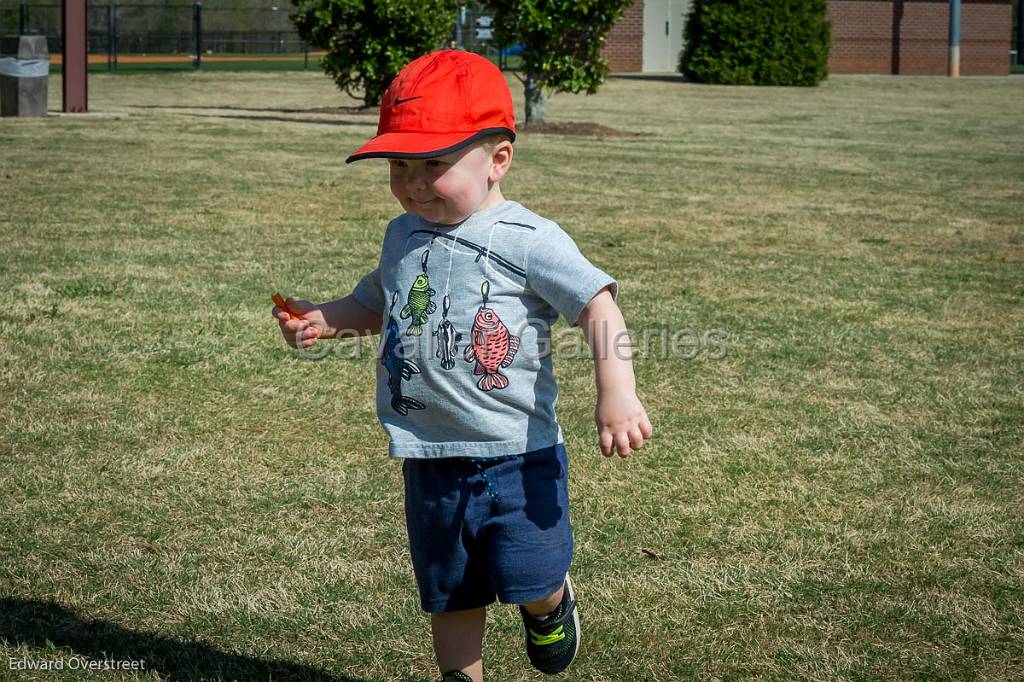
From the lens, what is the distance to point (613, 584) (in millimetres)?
3475

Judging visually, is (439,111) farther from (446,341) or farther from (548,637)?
(548,637)

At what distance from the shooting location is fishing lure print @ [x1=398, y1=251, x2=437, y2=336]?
2570 millimetres

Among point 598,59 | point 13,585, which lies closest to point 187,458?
point 13,585

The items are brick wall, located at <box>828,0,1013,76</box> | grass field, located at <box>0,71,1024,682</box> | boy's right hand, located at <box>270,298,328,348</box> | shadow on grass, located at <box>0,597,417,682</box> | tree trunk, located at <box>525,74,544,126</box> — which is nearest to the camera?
boy's right hand, located at <box>270,298,328,348</box>

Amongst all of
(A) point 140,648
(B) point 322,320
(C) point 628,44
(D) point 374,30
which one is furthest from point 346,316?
(C) point 628,44

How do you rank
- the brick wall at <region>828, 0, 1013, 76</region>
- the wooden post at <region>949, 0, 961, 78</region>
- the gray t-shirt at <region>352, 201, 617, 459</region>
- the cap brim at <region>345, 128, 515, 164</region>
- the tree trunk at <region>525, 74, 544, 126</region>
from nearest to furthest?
1. the cap brim at <region>345, 128, 515, 164</region>
2. the gray t-shirt at <region>352, 201, 617, 459</region>
3. the tree trunk at <region>525, 74, 544, 126</region>
4. the wooden post at <region>949, 0, 961, 78</region>
5. the brick wall at <region>828, 0, 1013, 76</region>

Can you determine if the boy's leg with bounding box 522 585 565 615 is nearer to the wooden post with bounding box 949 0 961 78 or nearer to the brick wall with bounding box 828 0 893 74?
the wooden post with bounding box 949 0 961 78

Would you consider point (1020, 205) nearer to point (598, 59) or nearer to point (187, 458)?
point (598, 59)

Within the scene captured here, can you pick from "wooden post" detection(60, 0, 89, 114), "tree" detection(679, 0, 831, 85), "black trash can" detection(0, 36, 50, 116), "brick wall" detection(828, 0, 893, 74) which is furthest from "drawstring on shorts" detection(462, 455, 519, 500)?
"brick wall" detection(828, 0, 893, 74)

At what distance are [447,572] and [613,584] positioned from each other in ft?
3.30

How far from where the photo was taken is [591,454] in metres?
4.60

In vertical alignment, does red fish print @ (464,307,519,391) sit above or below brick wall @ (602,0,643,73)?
below

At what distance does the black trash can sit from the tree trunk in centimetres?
730

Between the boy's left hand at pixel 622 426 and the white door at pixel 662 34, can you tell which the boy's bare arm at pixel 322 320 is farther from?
the white door at pixel 662 34
